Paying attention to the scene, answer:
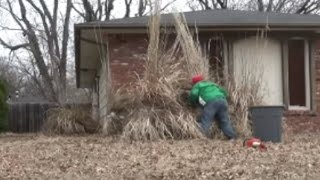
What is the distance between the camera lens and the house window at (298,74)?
663 inches

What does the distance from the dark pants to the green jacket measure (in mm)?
123

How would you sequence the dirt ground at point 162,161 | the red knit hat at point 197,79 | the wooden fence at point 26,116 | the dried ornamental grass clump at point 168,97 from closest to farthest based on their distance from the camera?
1. the dirt ground at point 162,161
2. the dried ornamental grass clump at point 168,97
3. the red knit hat at point 197,79
4. the wooden fence at point 26,116

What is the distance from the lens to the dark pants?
1310 centimetres

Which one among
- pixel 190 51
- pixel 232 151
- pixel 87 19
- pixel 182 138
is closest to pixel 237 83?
pixel 190 51

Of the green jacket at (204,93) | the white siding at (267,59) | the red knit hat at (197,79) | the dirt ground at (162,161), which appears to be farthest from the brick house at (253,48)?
the dirt ground at (162,161)

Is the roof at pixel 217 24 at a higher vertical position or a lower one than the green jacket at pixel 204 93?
higher

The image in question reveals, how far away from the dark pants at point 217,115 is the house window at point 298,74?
4.19 m

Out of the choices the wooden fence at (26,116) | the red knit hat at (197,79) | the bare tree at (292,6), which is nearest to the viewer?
the red knit hat at (197,79)

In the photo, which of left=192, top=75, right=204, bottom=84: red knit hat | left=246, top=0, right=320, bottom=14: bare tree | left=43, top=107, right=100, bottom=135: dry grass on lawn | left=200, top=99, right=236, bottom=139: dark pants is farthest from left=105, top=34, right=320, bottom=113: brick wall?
left=246, top=0, right=320, bottom=14: bare tree

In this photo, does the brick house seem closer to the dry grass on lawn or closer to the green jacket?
the green jacket

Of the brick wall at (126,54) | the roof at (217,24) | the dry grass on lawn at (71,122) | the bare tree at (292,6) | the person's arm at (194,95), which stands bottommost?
the dry grass on lawn at (71,122)

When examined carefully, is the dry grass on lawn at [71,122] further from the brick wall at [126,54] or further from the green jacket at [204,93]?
the green jacket at [204,93]

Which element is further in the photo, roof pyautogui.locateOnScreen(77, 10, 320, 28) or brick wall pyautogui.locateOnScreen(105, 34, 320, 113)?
brick wall pyautogui.locateOnScreen(105, 34, 320, 113)

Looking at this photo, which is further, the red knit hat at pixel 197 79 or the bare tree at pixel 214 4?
the bare tree at pixel 214 4
